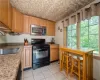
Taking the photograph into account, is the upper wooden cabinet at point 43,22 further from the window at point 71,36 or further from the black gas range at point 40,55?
the window at point 71,36

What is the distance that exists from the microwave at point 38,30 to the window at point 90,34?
179 centimetres

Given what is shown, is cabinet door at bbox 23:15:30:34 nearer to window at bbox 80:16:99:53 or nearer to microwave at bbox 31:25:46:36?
microwave at bbox 31:25:46:36

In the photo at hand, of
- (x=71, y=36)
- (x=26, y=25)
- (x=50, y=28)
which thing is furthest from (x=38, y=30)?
(x=71, y=36)

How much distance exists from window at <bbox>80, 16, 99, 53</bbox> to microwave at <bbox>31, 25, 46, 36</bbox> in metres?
1.79

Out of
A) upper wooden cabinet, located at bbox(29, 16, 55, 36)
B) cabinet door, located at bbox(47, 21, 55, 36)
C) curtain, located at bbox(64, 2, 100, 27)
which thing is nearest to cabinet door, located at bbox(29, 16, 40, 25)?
upper wooden cabinet, located at bbox(29, 16, 55, 36)

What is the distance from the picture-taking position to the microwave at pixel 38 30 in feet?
11.5

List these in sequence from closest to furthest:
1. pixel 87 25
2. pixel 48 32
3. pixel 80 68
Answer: pixel 80 68 → pixel 87 25 → pixel 48 32

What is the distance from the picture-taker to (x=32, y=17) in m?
3.50

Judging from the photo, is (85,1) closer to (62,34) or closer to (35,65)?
(62,34)

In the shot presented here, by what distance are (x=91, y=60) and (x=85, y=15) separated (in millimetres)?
1245

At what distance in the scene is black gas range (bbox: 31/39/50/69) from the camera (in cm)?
312

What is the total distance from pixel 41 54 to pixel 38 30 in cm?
112

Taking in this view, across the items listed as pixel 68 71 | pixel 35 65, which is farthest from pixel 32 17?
pixel 68 71

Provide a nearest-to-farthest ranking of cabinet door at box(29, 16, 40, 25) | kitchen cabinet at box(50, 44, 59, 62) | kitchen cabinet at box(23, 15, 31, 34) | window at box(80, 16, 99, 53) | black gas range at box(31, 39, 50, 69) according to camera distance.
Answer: window at box(80, 16, 99, 53) < black gas range at box(31, 39, 50, 69) < kitchen cabinet at box(23, 15, 31, 34) < cabinet door at box(29, 16, 40, 25) < kitchen cabinet at box(50, 44, 59, 62)
